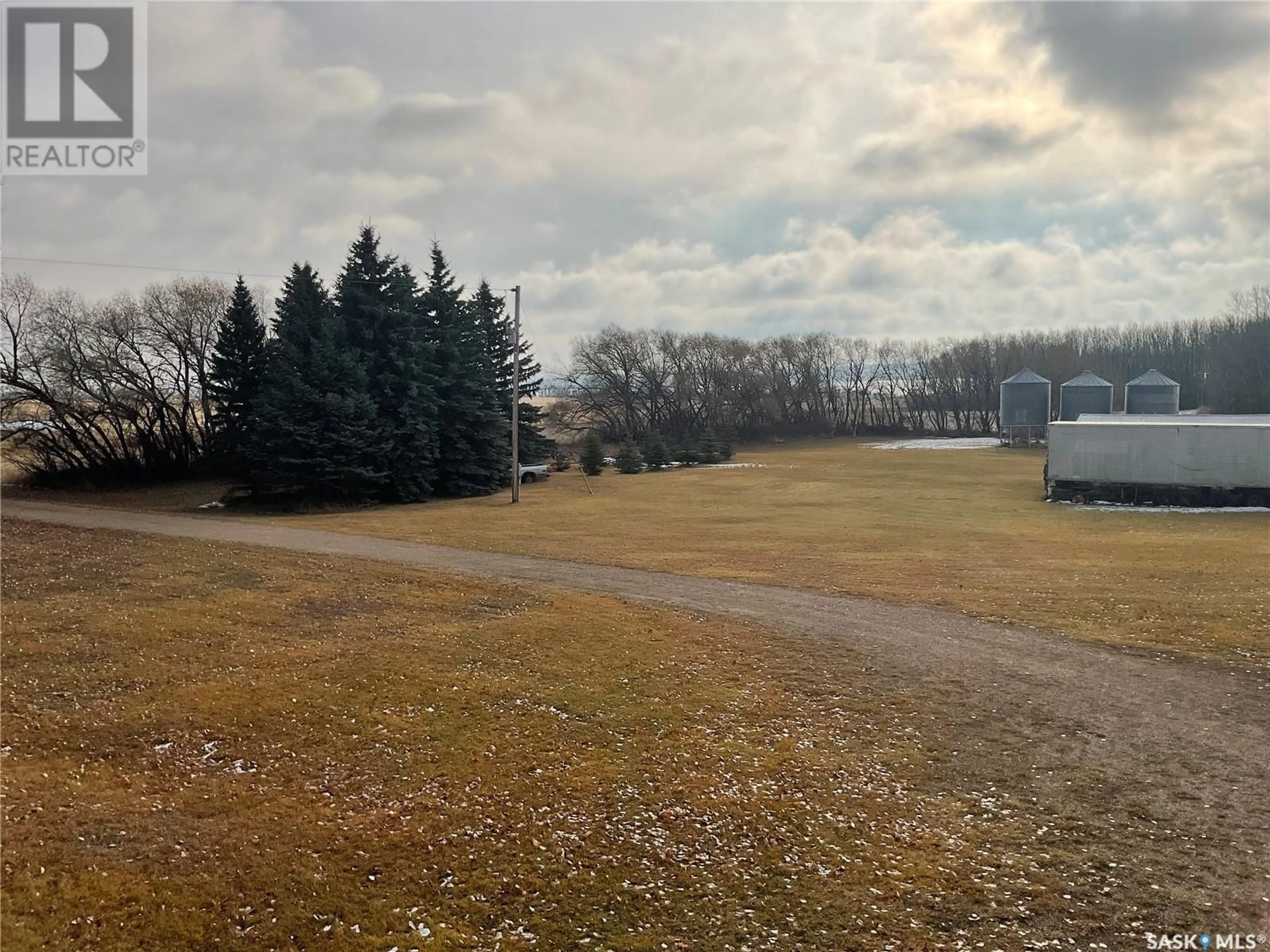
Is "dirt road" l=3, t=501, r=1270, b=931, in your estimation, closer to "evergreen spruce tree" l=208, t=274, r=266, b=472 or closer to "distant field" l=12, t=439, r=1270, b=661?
"distant field" l=12, t=439, r=1270, b=661

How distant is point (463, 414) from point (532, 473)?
26.8 ft

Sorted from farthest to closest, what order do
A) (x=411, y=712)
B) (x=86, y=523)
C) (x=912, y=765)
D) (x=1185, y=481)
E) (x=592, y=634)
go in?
(x=1185, y=481), (x=86, y=523), (x=592, y=634), (x=411, y=712), (x=912, y=765)

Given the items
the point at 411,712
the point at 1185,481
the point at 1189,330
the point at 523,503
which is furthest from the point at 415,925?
the point at 1189,330

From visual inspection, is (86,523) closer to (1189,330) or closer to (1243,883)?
(1243,883)

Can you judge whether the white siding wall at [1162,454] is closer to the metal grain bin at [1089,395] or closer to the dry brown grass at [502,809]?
the dry brown grass at [502,809]

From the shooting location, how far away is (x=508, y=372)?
47.4 metres

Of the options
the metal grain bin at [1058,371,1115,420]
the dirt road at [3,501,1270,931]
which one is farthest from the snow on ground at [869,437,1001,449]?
the dirt road at [3,501,1270,931]

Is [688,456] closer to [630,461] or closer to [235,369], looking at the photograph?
[630,461]

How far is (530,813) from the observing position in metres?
7.05

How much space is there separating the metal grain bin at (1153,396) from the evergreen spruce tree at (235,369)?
6340 cm

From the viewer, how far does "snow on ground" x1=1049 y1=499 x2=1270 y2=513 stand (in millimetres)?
29938

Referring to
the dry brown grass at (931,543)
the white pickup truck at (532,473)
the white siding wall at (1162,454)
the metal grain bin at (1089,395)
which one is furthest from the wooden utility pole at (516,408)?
the metal grain bin at (1089,395)

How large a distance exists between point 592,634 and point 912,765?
5.64 meters
